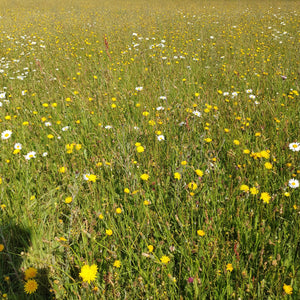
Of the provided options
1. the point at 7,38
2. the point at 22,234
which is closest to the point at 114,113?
the point at 22,234

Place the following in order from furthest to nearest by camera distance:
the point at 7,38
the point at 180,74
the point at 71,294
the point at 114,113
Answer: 1. the point at 7,38
2. the point at 180,74
3. the point at 114,113
4. the point at 71,294

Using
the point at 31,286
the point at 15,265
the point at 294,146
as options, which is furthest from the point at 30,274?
the point at 294,146

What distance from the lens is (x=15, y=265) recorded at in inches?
55.0

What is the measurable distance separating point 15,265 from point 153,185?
3.60 feet

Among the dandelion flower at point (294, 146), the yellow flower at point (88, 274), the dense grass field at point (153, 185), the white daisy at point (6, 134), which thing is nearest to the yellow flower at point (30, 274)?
the dense grass field at point (153, 185)

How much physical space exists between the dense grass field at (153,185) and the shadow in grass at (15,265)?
10 millimetres

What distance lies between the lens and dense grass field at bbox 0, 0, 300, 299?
1277mm

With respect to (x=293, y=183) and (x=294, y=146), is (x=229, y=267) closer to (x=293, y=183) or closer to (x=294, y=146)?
(x=293, y=183)

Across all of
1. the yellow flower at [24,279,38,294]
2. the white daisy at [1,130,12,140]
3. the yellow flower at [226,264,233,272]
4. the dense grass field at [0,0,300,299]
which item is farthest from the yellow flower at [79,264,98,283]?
the white daisy at [1,130,12,140]

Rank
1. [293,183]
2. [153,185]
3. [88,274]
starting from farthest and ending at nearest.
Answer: [153,185] < [293,183] < [88,274]

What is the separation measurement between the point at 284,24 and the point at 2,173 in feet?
28.8

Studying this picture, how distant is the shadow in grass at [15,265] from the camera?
4.11ft

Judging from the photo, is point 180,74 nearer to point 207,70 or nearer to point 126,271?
point 207,70

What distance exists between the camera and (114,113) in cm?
298
